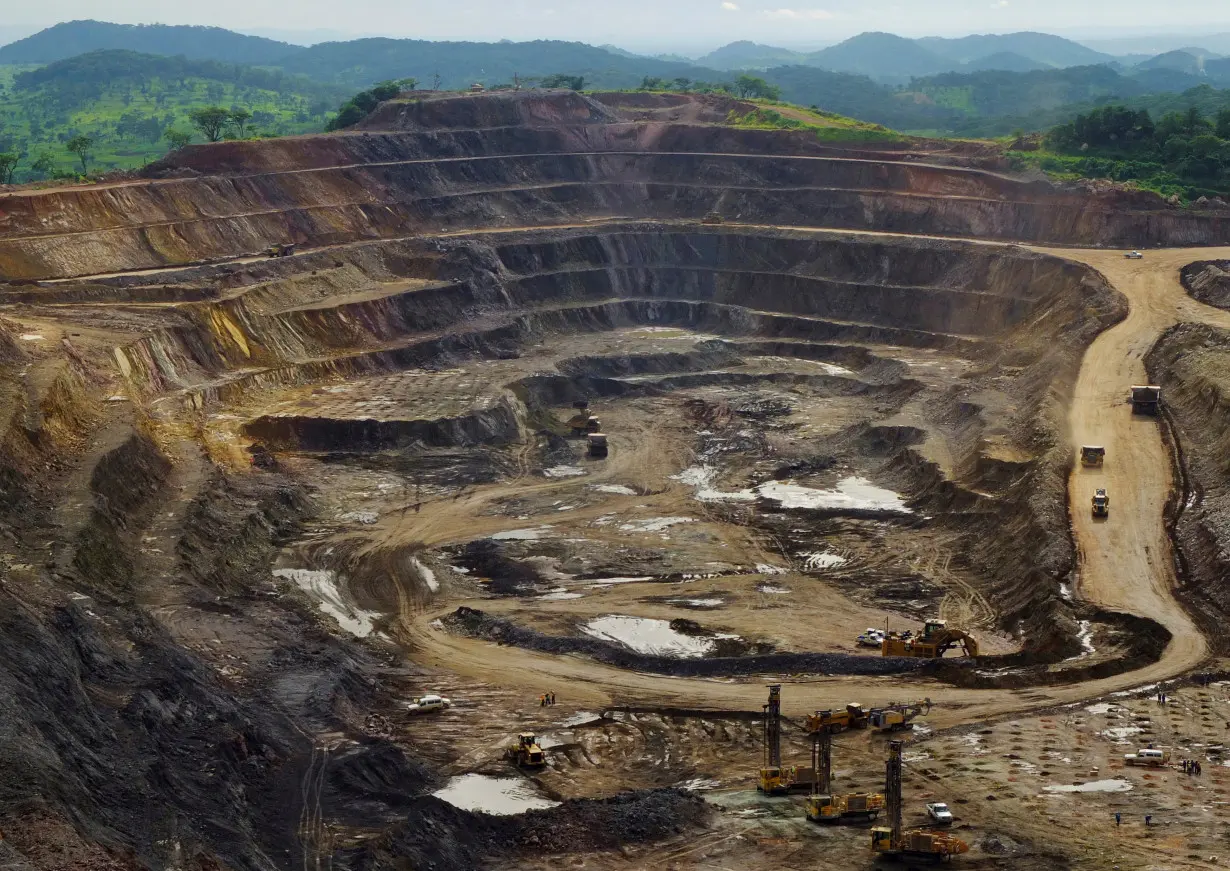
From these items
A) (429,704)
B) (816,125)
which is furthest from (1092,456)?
(816,125)

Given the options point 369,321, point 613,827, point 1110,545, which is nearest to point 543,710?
point 613,827

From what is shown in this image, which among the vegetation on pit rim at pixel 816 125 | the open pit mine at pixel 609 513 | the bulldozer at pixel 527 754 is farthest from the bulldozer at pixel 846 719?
the vegetation on pit rim at pixel 816 125

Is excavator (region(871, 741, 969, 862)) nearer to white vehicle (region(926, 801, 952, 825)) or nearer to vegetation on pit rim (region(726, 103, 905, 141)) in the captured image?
white vehicle (region(926, 801, 952, 825))

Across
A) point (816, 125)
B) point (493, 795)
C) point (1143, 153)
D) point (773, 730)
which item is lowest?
point (493, 795)

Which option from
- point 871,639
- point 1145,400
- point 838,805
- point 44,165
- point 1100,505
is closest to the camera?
point 838,805

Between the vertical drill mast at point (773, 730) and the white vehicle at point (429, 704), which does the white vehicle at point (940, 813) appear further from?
the white vehicle at point (429, 704)

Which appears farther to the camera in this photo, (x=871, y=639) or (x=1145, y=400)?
(x=1145, y=400)

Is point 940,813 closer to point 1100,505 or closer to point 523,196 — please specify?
point 1100,505
